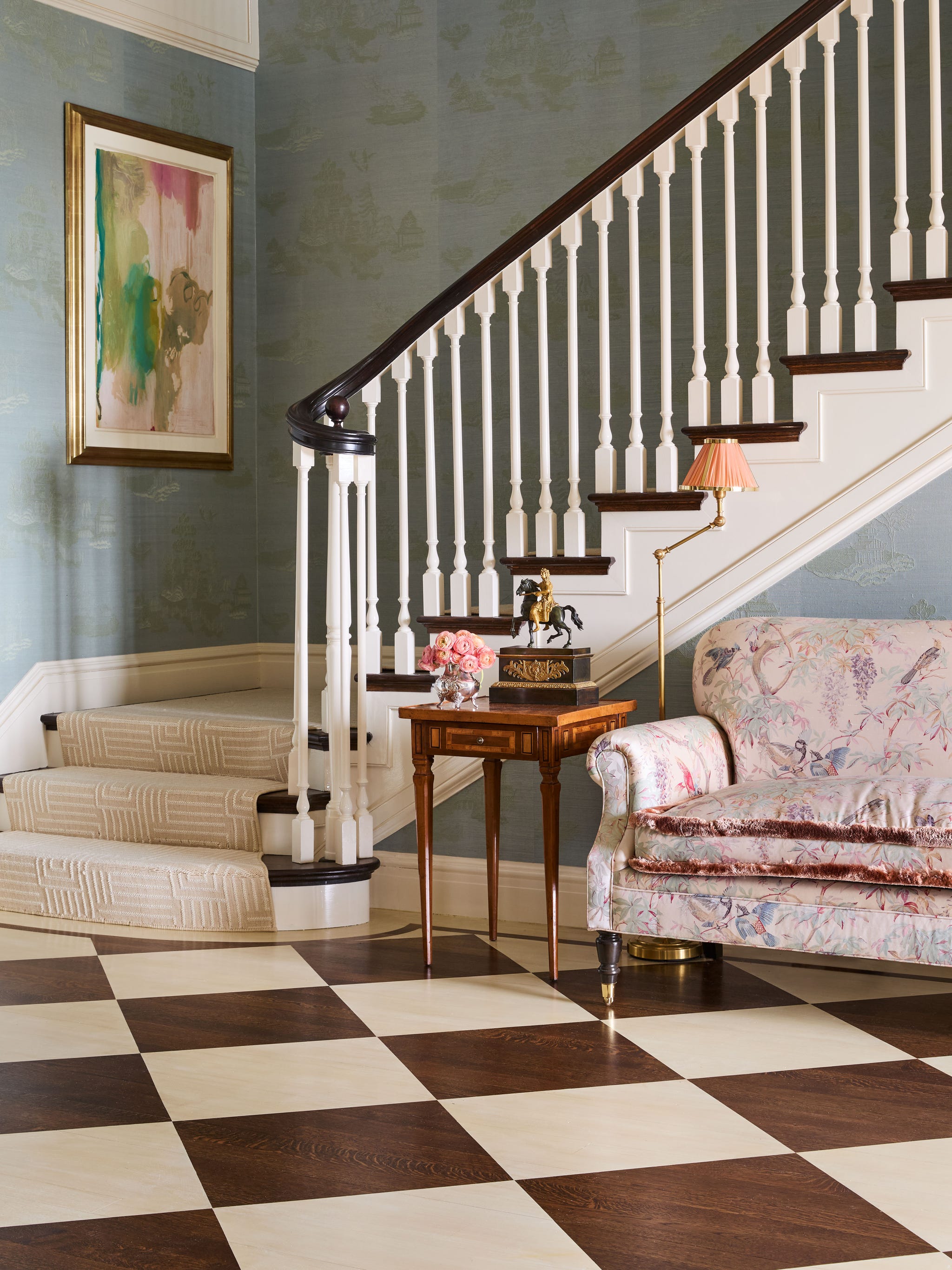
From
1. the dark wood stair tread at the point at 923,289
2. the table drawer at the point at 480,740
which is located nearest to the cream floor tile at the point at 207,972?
the table drawer at the point at 480,740

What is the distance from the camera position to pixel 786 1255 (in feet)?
7.15

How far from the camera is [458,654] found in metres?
3.90

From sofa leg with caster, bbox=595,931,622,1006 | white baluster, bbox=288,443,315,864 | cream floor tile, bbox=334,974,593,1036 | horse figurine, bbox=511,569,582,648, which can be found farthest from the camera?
white baluster, bbox=288,443,315,864

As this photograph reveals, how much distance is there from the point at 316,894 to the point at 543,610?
1.11 metres

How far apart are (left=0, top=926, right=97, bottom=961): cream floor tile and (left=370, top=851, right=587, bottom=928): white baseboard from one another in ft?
3.11

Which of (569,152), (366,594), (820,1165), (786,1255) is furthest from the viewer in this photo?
(569,152)

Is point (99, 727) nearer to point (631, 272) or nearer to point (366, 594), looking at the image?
point (366, 594)

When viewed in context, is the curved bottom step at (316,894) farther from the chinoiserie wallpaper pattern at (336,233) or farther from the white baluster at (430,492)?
the white baluster at (430,492)

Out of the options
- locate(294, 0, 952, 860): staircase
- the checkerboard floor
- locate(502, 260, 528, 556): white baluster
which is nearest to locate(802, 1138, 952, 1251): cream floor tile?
the checkerboard floor

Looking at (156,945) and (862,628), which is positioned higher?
(862,628)

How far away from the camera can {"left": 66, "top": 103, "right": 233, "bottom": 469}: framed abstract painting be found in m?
5.40

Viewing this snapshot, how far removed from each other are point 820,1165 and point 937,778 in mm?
1262

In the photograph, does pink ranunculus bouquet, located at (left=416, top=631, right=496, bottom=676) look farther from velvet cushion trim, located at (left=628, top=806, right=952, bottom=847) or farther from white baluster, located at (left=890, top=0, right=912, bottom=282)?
white baluster, located at (left=890, top=0, right=912, bottom=282)

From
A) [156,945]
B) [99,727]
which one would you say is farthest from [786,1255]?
[99,727]
